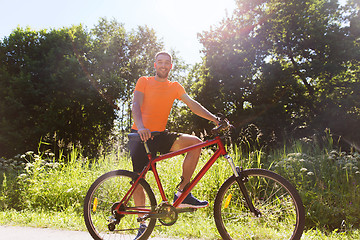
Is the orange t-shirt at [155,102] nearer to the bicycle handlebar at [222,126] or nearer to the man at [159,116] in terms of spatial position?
the man at [159,116]

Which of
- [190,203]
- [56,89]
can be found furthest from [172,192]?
[56,89]

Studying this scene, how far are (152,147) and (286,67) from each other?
1929 centimetres

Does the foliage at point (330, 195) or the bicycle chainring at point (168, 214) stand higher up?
the bicycle chainring at point (168, 214)

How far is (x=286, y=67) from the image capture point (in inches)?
791

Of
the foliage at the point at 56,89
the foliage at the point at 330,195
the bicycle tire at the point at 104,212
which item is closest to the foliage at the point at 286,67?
the foliage at the point at 56,89

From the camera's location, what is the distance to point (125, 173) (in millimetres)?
2924

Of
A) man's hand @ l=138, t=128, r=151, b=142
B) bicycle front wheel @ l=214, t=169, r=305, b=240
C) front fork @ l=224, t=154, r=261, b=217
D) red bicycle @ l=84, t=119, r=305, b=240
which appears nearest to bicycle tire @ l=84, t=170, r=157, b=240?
red bicycle @ l=84, t=119, r=305, b=240

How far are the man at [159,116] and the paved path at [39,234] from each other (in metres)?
0.89

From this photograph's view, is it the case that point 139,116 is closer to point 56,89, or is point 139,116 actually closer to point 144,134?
point 144,134

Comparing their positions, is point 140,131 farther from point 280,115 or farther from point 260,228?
point 280,115

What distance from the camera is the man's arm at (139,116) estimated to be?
9.16 feet

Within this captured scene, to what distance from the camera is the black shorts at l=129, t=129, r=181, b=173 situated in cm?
304

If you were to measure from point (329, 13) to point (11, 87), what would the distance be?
22.1 m

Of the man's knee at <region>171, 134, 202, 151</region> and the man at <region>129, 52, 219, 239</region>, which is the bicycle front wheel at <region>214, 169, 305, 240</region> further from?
the man's knee at <region>171, 134, 202, 151</region>
